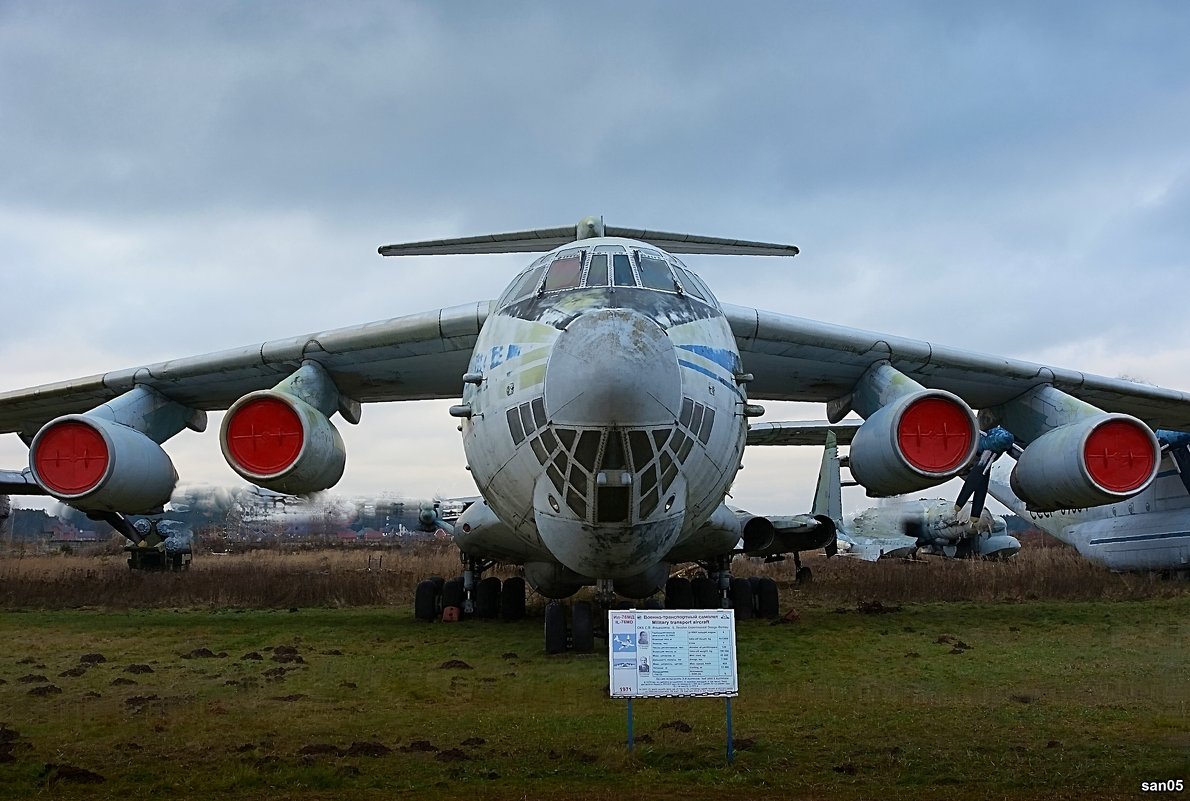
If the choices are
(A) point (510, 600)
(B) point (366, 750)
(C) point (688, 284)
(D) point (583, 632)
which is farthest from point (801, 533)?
(B) point (366, 750)

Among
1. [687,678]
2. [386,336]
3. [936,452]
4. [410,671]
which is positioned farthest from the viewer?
[386,336]

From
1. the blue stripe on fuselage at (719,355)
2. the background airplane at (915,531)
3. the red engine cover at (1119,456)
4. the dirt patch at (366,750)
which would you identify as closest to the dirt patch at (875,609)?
the red engine cover at (1119,456)

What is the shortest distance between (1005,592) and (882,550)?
63.2ft

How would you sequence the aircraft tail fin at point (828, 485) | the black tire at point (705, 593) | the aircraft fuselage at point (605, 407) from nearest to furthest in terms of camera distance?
the aircraft fuselage at point (605, 407) → the black tire at point (705, 593) → the aircraft tail fin at point (828, 485)

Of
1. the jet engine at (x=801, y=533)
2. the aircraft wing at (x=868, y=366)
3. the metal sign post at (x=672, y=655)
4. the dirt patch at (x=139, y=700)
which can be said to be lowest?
the dirt patch at (x=139, y=700)

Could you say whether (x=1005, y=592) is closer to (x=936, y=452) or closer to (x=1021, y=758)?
(x=936, y=452)

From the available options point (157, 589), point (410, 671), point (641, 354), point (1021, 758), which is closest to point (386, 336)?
point (410, 671)

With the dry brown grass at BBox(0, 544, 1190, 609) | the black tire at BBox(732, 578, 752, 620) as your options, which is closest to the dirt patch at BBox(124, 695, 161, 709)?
the black tire at BBox(732, 578, 752, 620)

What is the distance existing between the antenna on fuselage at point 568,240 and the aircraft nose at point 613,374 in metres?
4.84

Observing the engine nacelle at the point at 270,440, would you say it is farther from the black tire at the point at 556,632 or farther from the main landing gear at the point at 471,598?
the main landing gear at the point at 471,598

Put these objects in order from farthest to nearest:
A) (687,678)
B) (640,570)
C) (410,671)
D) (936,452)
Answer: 1. (936,452)
2. (410,671)
3. (640,570)
4. (687,678)

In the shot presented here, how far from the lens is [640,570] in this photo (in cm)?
→ 678

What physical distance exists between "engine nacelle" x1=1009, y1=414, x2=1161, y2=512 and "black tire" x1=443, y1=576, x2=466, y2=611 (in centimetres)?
692

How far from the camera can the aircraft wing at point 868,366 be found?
387 inches
